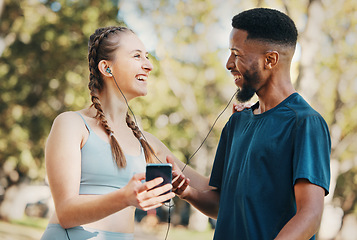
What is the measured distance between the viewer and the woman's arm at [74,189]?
2180mm

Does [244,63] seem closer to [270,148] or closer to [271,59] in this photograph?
[271,59]

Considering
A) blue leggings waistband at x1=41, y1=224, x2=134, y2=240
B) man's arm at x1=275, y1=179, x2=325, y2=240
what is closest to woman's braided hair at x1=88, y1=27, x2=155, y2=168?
blue leggings waistband at x1=41, y1=224, x2=134, y2=240

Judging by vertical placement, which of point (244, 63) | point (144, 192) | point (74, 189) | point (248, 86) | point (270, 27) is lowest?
point (74, 189)

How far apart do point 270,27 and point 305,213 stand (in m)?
1.09

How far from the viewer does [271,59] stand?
8.52ft

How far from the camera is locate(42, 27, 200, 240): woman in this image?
232 cm

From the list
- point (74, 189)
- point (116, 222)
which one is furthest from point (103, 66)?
point (116, 222)

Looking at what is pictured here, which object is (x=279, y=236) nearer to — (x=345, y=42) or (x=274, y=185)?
(x=274, y=185)

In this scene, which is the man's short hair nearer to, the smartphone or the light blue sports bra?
the smartphone

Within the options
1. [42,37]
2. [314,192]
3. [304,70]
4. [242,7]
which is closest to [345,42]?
[242,7]

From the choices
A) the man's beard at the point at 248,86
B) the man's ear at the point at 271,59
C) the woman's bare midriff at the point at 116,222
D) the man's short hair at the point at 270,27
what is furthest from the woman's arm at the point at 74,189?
the man's short hair at the point at 270,27

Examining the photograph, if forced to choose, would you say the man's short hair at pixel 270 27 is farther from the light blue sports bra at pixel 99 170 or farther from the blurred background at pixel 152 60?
the blurred background at pixel 152 60

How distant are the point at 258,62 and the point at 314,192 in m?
0.84

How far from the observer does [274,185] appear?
7.72 feet
